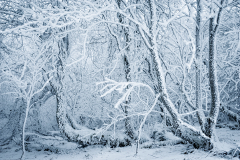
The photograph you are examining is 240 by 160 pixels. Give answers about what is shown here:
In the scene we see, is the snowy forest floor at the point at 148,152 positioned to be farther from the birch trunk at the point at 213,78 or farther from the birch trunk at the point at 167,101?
the birch trunk at the point at 213,78

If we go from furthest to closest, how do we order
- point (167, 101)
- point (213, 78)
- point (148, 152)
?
1. point (148, 152)
2. point (167, 101)
3. point (213, 78)

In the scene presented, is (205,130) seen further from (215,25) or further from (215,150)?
(215,25)

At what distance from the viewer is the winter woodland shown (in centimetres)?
241

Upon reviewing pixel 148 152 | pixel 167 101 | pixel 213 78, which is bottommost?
pixel 148 152

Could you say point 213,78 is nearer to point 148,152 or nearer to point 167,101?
point 167,101

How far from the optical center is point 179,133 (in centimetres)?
282

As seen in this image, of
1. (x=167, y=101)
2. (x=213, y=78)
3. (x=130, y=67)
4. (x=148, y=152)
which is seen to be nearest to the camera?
(x=213, y=78)

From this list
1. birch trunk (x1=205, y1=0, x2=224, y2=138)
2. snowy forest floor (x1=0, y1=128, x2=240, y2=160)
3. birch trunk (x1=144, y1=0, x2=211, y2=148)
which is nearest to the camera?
birch trunk (x1=205, y1=0, x2=224, y2=138)

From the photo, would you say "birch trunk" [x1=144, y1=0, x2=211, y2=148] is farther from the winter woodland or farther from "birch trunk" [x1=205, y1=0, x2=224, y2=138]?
"birch trunk" [x1=205, y1=0, x2=224, y2=138]

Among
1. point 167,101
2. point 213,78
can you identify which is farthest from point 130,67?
point 213,78

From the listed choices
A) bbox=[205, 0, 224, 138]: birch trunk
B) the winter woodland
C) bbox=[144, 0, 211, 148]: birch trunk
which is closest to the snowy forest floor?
the winter woodland

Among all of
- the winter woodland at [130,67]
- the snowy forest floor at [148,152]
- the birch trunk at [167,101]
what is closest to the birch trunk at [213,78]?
the winter woodland at [130,67]

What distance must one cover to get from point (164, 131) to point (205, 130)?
2.16 metres

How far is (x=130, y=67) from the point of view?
400cm
